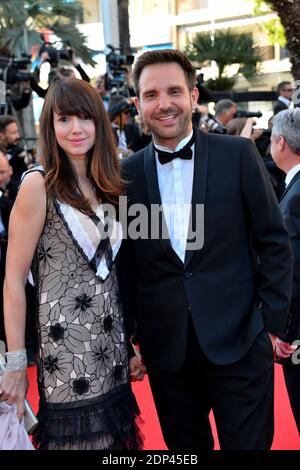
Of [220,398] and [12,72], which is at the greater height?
[12,72]

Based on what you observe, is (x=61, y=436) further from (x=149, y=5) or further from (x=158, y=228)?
(x=149, y=5)

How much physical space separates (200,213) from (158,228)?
16 centimetres

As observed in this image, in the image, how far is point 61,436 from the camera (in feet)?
6.47

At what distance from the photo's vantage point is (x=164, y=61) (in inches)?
86.1

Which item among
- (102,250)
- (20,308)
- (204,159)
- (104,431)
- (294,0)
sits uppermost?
(294,0)

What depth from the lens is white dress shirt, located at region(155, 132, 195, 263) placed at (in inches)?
84.7

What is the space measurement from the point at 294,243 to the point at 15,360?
130 centimetres

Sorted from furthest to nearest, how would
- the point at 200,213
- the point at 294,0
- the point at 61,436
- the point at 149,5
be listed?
the point at 149,5, the point at 294,0, the point at 200,213, the point at 61,436

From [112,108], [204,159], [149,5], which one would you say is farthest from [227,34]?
[204,159]

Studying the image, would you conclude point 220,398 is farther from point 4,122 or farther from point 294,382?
point 4,122

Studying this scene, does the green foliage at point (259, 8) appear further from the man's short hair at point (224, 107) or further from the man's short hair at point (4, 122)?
the man's short hair at point (4, 122)

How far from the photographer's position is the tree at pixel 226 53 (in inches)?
682

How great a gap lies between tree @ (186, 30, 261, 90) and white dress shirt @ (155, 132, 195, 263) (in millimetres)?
15271

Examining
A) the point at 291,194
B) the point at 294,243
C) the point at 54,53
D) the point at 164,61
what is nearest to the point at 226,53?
the point at 54,53
